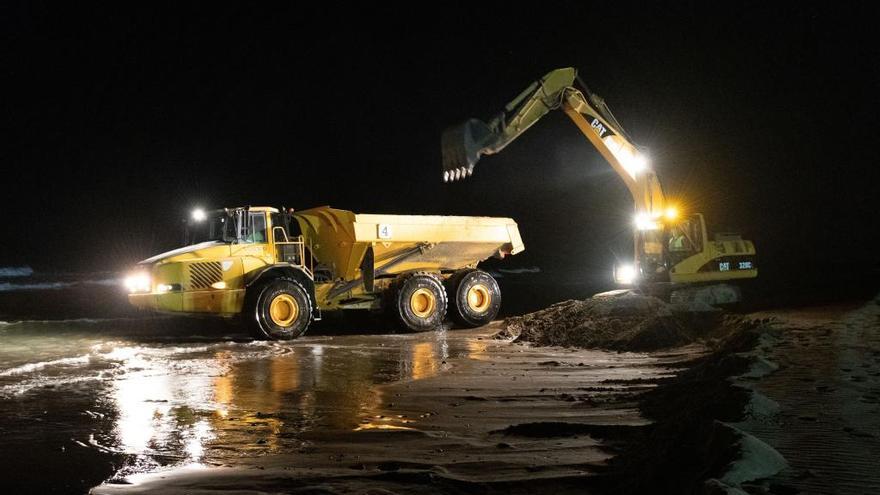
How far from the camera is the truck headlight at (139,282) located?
48.1ft

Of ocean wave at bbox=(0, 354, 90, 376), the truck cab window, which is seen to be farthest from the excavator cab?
ocean wave at bbox=(0, 354, 90, 376)

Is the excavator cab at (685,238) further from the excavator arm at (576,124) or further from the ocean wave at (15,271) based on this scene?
the ocean wave at (15,271)

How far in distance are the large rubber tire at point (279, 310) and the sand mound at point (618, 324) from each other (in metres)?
3.93

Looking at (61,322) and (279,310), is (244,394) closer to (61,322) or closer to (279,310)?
(279,310)

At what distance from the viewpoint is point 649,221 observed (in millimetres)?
17312

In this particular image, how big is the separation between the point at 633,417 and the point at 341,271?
10590 millimetres

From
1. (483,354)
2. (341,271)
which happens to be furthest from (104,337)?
(483,354)

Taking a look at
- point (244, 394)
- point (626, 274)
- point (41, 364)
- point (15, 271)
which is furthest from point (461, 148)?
point (15, 271)

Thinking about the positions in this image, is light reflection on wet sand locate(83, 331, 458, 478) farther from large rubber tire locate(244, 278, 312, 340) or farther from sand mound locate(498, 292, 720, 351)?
sand mound locate(498, 292, 720, 351)

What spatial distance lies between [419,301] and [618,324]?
4989 mm

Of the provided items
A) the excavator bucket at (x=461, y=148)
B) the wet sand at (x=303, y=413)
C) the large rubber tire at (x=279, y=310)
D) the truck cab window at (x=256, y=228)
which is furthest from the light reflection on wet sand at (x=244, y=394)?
the excavator bucket at (x=461, y=148)

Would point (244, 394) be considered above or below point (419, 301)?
below

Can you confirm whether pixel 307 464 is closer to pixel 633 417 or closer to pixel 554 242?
pixel 633 417

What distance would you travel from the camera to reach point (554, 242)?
224 feet
